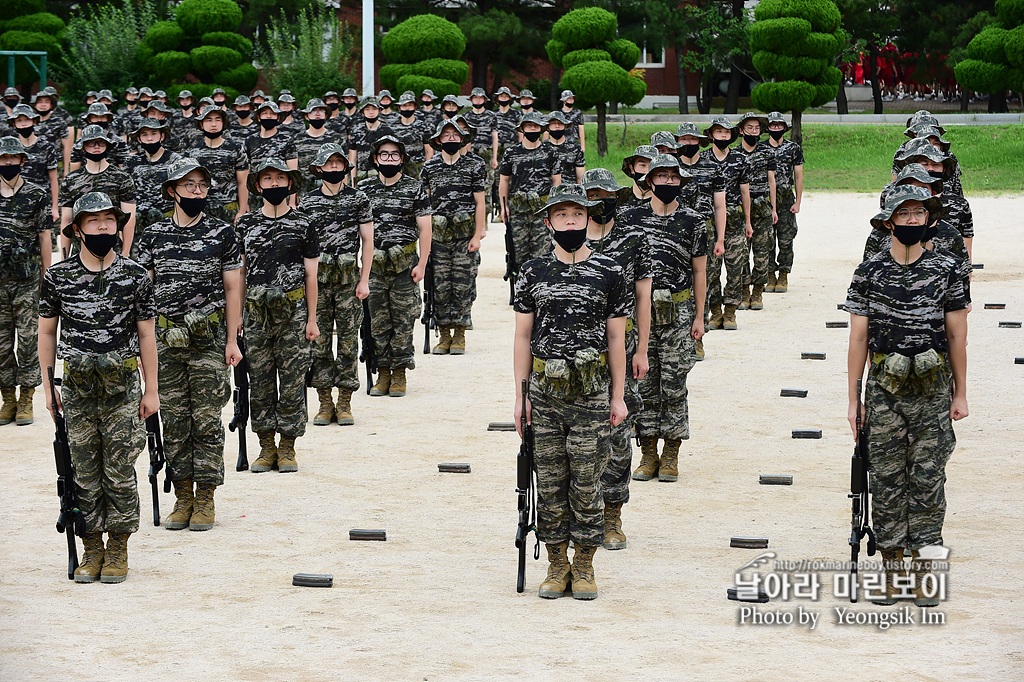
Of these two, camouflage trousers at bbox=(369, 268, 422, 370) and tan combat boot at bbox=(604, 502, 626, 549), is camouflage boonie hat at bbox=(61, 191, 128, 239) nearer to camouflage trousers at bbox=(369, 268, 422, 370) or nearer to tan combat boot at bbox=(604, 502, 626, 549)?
tan combat boot at bbox=(604, 502, 626, 549)

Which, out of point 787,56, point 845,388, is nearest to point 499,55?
point 787,56

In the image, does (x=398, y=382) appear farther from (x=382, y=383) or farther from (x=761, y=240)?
(x=761, y=240)

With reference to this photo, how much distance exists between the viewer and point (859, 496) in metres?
7.64

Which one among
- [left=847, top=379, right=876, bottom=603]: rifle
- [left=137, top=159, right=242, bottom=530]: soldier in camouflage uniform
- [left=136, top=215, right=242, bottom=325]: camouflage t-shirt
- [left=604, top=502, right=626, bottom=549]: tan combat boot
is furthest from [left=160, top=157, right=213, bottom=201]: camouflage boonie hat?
[left=847, top=379, right=876, bottom=603]: rifle

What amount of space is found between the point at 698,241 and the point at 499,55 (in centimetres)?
3615

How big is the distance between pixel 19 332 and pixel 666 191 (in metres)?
5.82

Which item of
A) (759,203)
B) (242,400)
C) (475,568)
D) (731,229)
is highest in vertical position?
(759,203)

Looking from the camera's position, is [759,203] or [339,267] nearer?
[339,267]

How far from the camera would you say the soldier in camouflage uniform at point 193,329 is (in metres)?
8.73

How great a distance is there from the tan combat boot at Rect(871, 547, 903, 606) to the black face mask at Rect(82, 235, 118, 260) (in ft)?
15.0

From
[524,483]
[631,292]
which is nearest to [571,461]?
[524,483]

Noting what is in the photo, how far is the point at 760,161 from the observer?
54.6 ft

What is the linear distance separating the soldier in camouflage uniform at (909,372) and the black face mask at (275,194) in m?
4.33

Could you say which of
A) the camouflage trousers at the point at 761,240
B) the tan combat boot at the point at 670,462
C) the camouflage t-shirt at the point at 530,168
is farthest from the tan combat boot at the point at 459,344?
the tan combat boot at the point at 670,462
